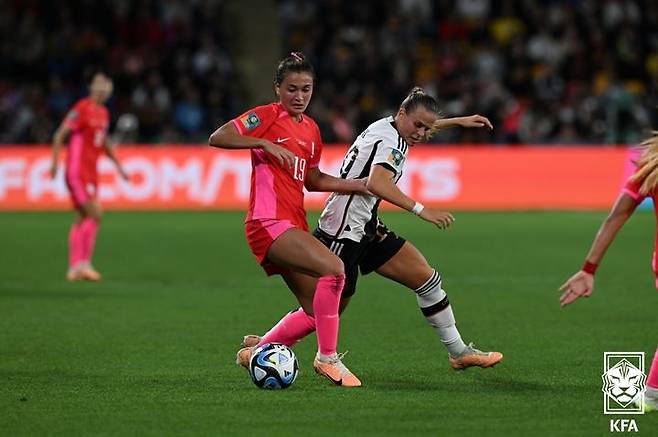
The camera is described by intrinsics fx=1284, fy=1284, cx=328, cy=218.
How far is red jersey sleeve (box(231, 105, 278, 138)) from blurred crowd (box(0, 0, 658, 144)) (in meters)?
16.9

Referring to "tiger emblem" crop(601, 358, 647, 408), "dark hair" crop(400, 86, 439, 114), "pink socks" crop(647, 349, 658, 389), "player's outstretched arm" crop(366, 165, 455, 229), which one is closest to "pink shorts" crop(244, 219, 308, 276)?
"player's outstretched arm" crop(366, 165, 455, 229)

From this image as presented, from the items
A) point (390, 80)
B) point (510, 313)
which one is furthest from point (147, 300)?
point (390, 80)

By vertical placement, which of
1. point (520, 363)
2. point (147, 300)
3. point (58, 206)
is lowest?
point (58, 206)

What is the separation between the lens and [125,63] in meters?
27.9

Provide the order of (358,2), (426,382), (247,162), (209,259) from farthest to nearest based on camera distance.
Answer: (358,2)
(247,162)
(209,259)
(426,382)

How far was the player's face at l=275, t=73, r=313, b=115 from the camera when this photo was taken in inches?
317

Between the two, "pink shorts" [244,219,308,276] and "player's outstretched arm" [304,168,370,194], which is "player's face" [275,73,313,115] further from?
"pink shorts" [244,219,308,276]

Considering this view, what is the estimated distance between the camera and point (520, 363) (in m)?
8.99

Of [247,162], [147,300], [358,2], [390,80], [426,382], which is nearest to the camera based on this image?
[426,382]

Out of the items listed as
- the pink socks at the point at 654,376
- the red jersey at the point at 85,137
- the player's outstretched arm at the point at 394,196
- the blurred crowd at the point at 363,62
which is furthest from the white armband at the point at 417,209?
the blurred crowd at the point at 363,62

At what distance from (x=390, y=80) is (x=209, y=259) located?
12.2m

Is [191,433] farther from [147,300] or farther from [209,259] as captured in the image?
[209,259]

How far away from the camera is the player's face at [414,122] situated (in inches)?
324

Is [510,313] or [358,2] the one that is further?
[358,2]
